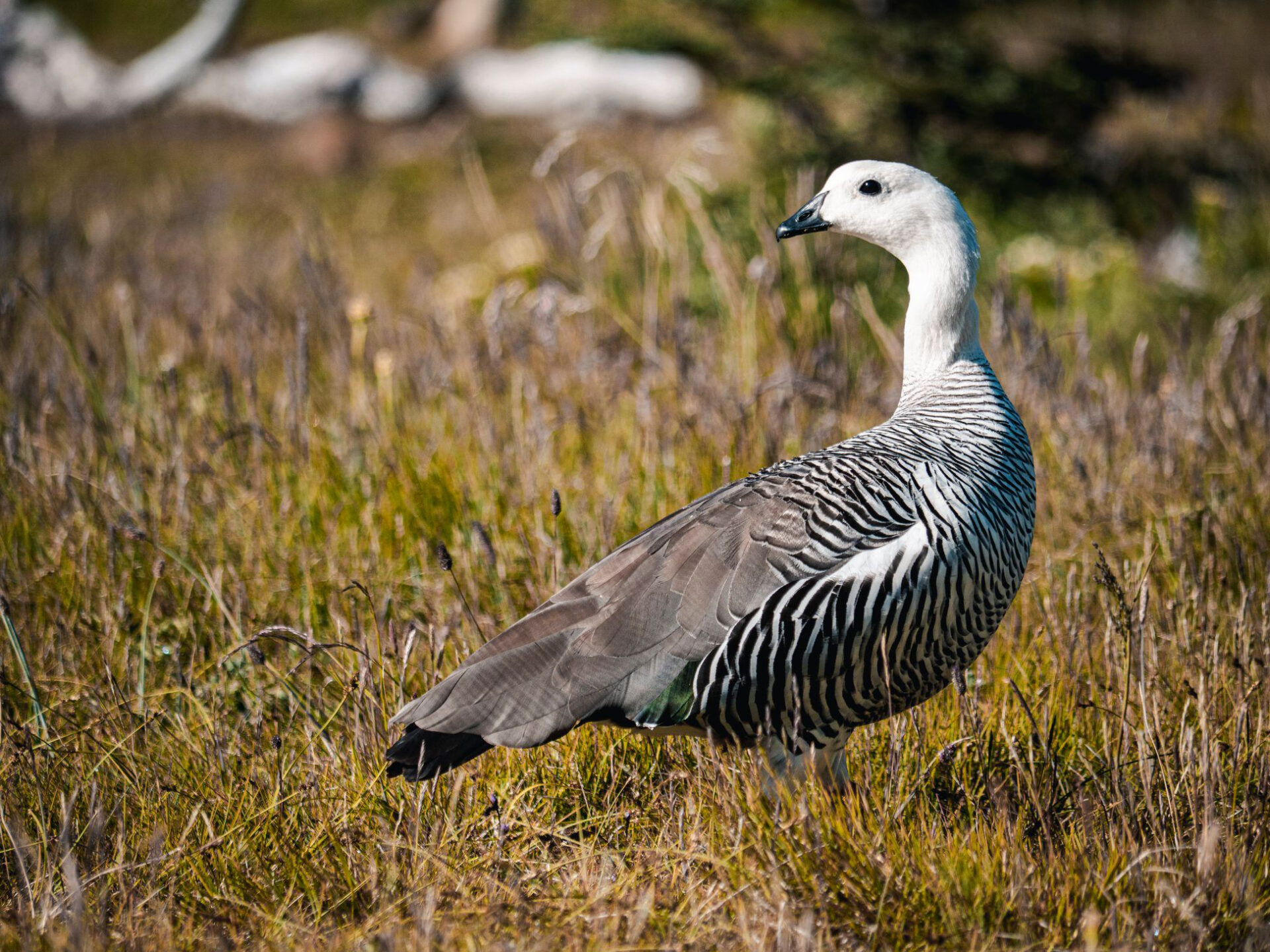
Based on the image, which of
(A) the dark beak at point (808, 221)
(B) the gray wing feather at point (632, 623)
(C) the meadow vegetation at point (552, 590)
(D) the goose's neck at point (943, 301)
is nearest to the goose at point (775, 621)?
(B) the gray wing feather at point (632, 623)

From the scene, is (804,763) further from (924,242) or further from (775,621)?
(924,242)

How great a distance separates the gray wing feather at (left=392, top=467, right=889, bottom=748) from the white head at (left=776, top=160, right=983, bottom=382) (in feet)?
2.19

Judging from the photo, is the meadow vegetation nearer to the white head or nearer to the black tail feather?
the black tail feather

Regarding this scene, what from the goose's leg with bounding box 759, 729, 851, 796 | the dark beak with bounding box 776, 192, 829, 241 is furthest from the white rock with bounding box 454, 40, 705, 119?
the goose's leg with bounding box 759, 729, 851, 796

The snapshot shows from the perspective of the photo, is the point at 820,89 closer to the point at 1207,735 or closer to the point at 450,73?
the point at 1207,735

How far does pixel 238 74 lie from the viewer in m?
18.4

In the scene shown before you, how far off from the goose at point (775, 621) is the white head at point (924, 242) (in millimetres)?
421

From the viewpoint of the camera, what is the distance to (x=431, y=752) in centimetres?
245

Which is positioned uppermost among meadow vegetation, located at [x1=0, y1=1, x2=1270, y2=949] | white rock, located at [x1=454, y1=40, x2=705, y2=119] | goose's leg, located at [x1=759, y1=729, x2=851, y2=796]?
white rock, located at [x1=454, y1=40, x2=705, y2=119]

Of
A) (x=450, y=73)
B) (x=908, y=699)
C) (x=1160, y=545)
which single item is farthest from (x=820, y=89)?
(x=450, y=73)

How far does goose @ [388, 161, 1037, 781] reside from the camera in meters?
2.47

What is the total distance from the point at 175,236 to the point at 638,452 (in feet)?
22.6

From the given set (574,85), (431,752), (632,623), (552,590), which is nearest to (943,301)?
(632,623)

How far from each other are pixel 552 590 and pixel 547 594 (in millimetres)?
26
